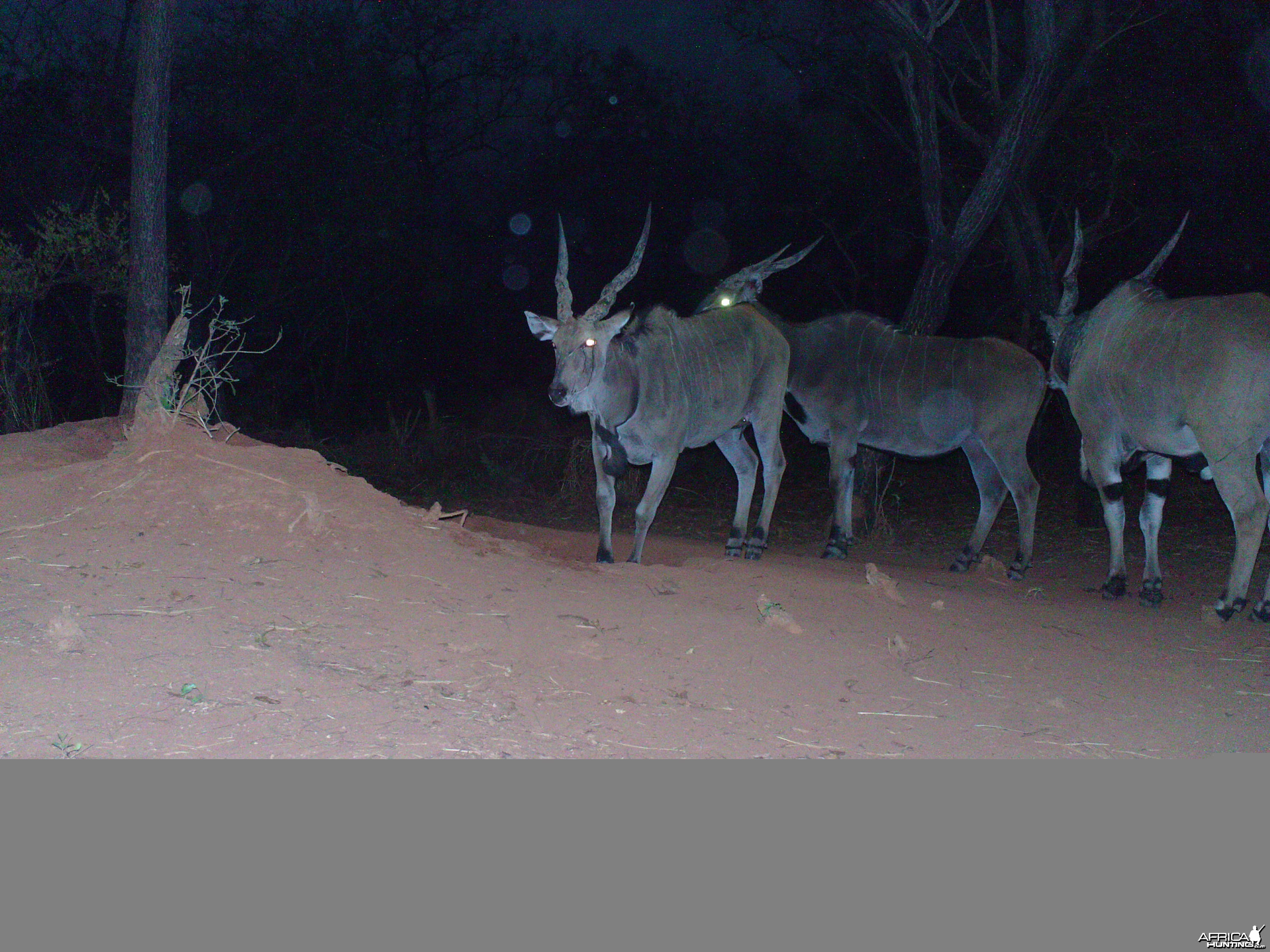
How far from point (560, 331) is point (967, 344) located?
394 centimetres

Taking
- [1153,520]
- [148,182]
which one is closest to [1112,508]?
[1153,520]

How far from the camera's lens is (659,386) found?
831 cm

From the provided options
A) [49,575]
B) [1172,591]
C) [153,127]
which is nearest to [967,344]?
[1172,591]

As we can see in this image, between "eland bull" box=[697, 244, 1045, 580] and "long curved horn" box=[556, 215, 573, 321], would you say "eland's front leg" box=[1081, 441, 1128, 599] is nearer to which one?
"eland bull" box=[697, 244, 1045, 580]

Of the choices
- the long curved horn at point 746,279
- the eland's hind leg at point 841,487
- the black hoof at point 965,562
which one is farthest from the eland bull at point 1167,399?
the long curved horn at point 746,279

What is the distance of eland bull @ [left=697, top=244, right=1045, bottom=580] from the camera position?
31.3 feet

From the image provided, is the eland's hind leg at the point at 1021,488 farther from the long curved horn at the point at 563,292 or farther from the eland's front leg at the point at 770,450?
the long curved horn at the point at 563,292

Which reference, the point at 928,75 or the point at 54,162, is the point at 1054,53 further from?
the point at 54,162

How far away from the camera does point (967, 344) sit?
9891mm

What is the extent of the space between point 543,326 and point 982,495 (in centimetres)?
425

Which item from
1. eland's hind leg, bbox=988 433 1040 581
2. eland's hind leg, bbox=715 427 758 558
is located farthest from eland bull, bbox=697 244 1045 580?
eland's hind leg, bbox=715 427 758 558

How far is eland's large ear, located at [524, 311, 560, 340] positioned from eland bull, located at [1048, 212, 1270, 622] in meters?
4.04

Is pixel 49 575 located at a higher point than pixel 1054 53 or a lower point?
lower

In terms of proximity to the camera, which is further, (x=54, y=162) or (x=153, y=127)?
(x=54, y=162)
